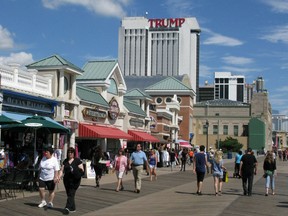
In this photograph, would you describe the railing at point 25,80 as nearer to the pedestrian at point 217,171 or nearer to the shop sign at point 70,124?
the shop sign at point 70,124

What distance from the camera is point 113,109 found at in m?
37.5

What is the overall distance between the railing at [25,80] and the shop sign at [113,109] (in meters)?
9.86

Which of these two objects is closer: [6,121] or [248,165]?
[6,121]

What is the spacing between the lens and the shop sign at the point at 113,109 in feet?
121

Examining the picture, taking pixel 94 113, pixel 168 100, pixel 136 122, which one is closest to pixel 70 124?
pixel 94 113

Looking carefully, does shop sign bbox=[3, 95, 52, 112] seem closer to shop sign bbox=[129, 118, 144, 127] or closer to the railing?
the railing

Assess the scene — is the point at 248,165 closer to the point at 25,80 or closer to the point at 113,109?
the point at 25,80

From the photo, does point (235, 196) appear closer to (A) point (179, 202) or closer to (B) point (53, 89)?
(A) point (179, 202)

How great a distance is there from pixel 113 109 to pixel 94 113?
418 cm

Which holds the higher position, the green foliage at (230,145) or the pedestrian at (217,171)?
the green foliage at (230,145)

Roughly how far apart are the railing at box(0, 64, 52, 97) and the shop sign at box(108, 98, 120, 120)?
986 centimetres

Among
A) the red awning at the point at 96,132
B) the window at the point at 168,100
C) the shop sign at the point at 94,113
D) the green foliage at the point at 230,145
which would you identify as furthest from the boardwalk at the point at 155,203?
the green foliage at the point at 230,145

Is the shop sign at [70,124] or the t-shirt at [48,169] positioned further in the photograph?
the shop sign at [70,124]

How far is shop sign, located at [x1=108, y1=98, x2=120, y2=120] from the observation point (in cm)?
3692
